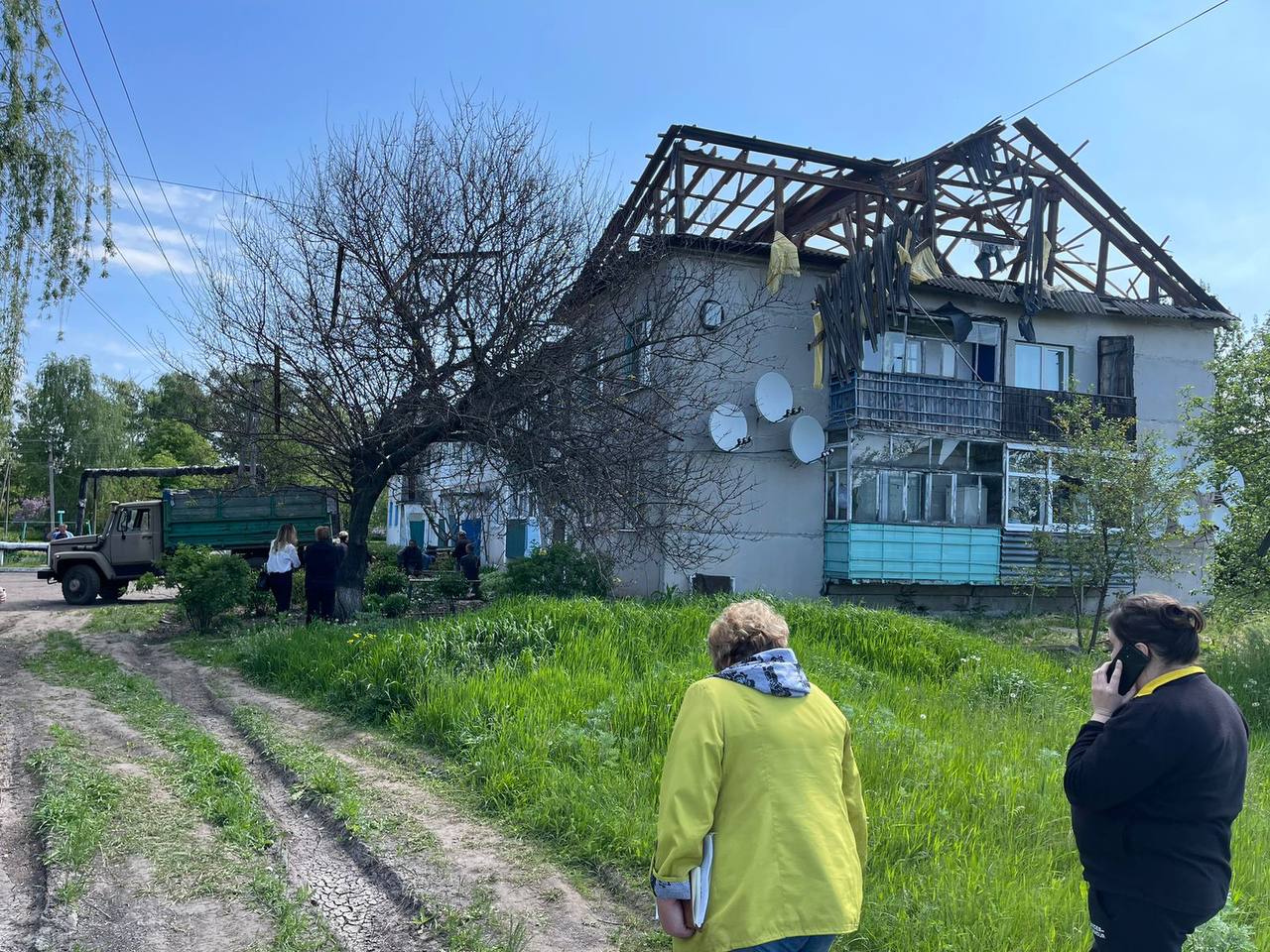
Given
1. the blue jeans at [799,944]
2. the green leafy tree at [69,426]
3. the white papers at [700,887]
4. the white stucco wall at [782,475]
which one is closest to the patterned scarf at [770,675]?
the white papers at [700,887]

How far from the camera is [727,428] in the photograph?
17438 millimetres

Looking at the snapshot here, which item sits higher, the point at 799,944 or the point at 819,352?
the point at 819,352

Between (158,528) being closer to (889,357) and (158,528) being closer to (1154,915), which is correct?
(889,357)

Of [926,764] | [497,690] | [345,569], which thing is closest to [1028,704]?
[926,764]

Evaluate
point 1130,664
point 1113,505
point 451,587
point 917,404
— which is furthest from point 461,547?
point 1130,664

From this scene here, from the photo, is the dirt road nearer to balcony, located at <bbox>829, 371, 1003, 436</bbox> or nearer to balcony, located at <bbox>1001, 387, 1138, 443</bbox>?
balcony, located at <bbox>829, 371, 1003, 436</bbox>

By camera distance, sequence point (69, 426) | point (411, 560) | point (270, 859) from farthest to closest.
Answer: point (69, 426) → point (411, 560) → point (270, 859)

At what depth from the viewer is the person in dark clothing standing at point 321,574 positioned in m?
12.7

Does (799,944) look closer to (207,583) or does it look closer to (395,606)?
(395,606)

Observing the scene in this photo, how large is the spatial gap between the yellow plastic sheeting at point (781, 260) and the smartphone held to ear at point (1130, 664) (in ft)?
52.1

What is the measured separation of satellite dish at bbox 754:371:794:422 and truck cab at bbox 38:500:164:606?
12.2m

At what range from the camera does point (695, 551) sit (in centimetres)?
1320

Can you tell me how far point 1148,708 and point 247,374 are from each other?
11864 mm

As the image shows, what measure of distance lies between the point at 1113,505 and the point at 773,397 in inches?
246
